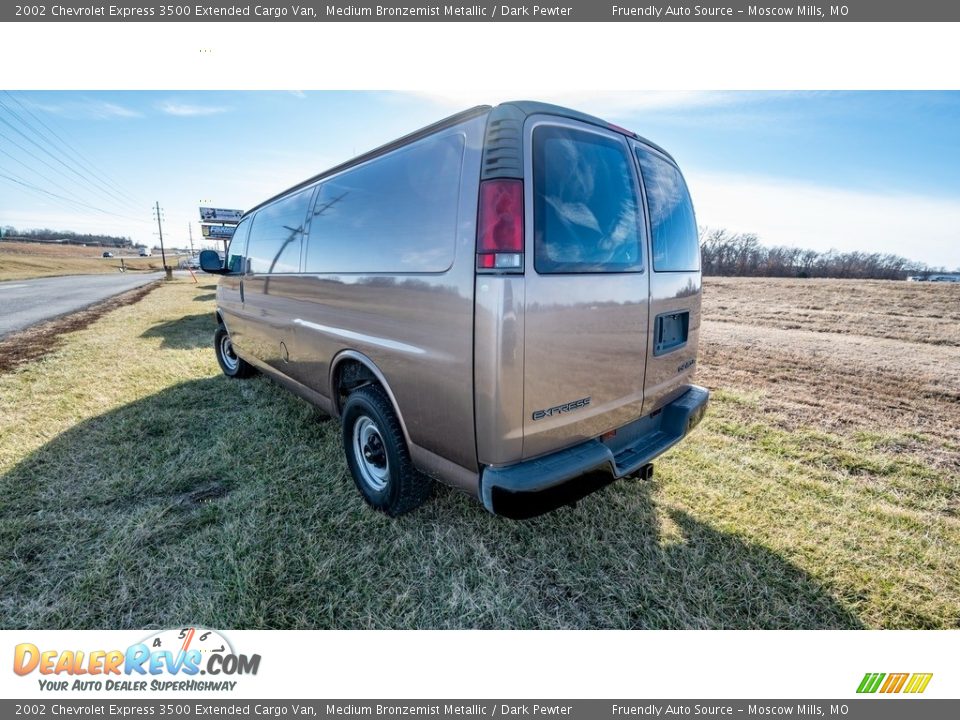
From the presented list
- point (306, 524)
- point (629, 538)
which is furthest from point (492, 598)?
point (306, 524)

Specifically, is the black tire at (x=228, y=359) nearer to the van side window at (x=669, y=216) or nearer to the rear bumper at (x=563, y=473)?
the rear bumper at (x=563, y=473)

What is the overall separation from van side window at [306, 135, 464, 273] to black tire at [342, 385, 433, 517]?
0.85 m

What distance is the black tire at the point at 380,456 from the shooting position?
2451 millimetres

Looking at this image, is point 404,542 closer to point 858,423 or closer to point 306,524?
point 306,524

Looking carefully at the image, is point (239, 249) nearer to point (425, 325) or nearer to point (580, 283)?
point (425, 325)

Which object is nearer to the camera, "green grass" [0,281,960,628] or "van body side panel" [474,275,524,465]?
"van body side panel" [474,275,524,465]

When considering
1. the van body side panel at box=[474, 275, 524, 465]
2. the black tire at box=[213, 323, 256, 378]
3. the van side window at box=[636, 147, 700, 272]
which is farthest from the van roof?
the black tire at box=[213, 323, 256, 378]

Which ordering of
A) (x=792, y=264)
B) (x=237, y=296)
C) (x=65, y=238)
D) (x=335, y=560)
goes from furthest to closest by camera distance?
(x=65, y=238) → (x=792, y=264) → (x=237, y=296) → (x=335, y=560)

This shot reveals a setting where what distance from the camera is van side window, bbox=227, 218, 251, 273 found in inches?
176

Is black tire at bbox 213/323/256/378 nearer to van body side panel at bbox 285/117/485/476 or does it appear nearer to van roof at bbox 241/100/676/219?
van body side panel at bbox 285/117/485/476

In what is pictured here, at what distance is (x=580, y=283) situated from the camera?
6.34 feet

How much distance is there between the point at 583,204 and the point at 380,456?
2020mm

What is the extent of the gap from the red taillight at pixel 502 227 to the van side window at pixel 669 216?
1.03 metres

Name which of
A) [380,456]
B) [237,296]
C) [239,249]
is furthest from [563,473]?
[239,249]
